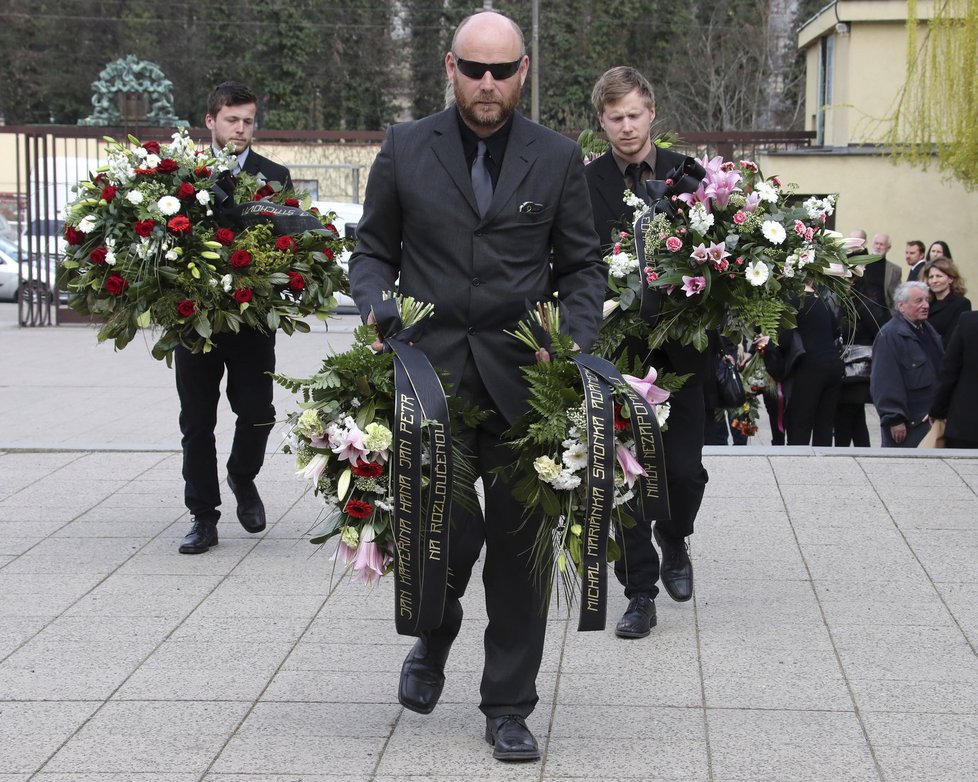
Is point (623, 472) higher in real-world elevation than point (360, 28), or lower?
lower

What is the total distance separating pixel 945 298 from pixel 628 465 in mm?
8861

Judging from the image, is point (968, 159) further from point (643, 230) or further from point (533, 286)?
point (533, 286)

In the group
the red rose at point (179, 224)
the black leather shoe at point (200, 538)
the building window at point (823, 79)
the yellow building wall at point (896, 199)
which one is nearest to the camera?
the red rose at point (179, 224)

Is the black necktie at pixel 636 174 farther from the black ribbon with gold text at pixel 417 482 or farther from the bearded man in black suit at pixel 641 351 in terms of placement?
the black ribbon with gold text at pixel 417 482

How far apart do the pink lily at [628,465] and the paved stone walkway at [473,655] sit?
848 mm

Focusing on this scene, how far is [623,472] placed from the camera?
4105 mm

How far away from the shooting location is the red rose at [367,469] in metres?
4.01

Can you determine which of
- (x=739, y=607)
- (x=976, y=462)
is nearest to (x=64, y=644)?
(x=739, y=607)

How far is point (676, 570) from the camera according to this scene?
5848mm

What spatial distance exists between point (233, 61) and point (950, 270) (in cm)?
5077

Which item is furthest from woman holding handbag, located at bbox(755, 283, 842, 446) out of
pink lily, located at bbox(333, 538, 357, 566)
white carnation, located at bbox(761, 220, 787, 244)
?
pink lily, located at bbox(333, 538, 357, 566)

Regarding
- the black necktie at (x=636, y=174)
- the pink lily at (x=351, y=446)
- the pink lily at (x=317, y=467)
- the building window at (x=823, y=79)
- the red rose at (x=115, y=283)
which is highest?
the building window at (x=823, y=79)

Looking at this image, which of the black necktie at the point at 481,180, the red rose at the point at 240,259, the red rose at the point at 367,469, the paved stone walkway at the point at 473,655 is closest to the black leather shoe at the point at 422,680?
the paved stone walkway at the point at 473,655

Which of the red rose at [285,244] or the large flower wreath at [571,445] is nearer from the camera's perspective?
the large flower wreath at [571,445]
